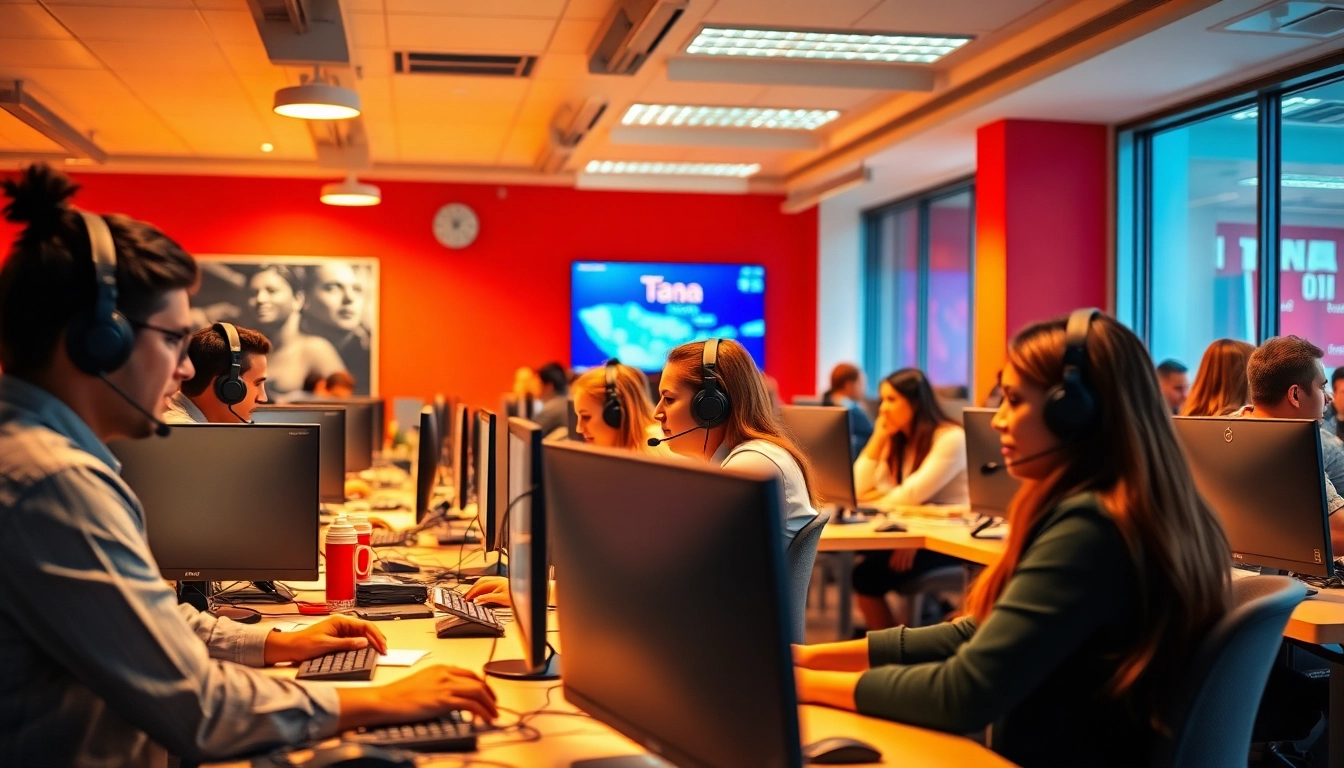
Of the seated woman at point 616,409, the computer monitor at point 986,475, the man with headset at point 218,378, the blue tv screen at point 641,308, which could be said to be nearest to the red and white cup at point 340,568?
the man with headset at point 218,378

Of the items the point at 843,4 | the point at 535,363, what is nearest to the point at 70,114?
the point at 535,363

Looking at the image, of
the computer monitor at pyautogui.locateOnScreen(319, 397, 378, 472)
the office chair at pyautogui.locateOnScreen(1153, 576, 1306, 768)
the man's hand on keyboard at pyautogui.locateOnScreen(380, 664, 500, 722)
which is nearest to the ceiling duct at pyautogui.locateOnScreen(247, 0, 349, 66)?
the computer monitor at pyautogui.locateOnScreen(319, 397, 378, 472)

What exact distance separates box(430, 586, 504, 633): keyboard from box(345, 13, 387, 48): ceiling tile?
338 centimetres

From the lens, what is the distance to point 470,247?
962 cm

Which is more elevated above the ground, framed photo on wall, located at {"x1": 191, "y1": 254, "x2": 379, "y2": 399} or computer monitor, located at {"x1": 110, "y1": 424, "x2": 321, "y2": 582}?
framed photo on wall, located at {"x1": 191, "y1": 254, "x2": 379, "y2": 399}

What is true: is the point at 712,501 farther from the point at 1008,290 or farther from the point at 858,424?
the point at 1008,290

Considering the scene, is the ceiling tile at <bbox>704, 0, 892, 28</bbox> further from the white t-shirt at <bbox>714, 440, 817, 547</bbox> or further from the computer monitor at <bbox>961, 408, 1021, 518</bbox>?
the white t-shirt at <bbox>714, 440, 817, 547</bbox>

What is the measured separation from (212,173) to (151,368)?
8.40 metres

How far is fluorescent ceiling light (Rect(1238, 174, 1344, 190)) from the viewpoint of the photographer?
17.9ft

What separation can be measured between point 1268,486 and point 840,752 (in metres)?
1.86

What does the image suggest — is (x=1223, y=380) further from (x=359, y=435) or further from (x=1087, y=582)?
(x=359, y=435)

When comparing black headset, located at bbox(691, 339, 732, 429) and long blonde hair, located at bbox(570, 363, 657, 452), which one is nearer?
black headset, located at bbox(691, 339, 732, 429)

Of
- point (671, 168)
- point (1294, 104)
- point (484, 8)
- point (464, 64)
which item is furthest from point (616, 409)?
point (671, 168)

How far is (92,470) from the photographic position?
4.54 ft
